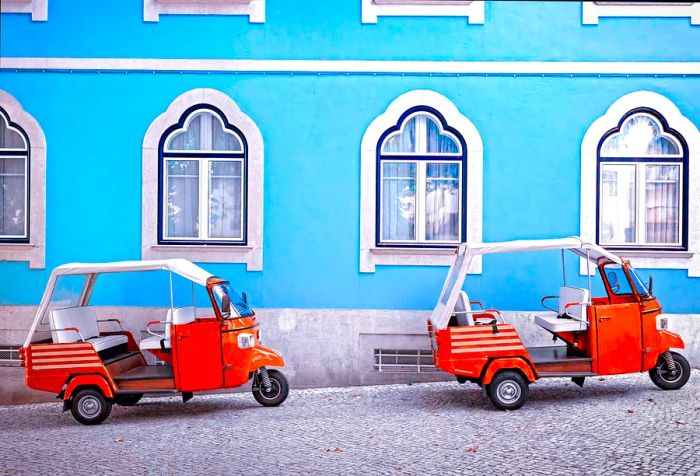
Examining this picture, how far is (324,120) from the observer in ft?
36.7

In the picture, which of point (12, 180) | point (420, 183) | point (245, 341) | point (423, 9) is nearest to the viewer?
point (245, 341)

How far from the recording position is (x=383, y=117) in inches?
436

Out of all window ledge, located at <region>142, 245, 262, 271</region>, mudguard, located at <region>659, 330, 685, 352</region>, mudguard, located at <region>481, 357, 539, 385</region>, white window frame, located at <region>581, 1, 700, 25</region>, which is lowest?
mudguard, located at <region>481, 357, 539, 385</region>

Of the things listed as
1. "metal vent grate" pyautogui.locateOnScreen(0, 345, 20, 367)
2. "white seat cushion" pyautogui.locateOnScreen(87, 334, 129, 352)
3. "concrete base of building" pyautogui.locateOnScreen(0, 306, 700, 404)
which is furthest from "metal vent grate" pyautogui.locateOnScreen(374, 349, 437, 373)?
"metal vent grate" pyautogui.locateOnScreen(0, 345, 20, 367)

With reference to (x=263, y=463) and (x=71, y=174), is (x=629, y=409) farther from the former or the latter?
(x=71, y=174)

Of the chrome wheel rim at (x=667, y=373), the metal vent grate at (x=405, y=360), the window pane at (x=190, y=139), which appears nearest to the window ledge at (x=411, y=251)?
the metal vent grate at (x=405, y=360)

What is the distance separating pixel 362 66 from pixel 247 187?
7.60 feet

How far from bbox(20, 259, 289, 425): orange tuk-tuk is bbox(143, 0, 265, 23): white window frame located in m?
3.90

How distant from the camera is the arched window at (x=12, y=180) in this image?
37.4ft

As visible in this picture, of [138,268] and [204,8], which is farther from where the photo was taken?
[204,8]

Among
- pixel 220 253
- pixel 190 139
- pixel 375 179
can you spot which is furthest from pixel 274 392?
pixel 190 139

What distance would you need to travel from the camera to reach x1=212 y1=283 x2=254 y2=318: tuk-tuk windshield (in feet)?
29.6

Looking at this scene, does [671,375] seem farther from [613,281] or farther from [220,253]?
[220,253]

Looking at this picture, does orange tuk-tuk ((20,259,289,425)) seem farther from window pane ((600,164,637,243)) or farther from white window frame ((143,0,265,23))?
window pane ((600,164,637,243))
